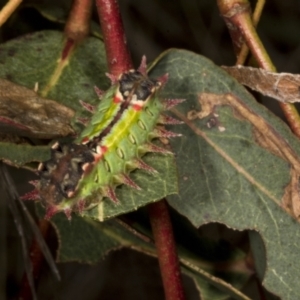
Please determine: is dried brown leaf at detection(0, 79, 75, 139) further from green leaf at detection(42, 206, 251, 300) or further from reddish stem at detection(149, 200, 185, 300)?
green leaf at detection(42, 206, 251, 300)

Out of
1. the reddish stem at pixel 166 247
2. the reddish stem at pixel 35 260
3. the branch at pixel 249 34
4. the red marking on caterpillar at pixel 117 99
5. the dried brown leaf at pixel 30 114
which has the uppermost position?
the branch at pixel 249 34

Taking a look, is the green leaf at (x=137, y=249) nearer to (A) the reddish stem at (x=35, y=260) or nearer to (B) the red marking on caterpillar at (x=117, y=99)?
(A) the reddish stem at (x=35, y=260)

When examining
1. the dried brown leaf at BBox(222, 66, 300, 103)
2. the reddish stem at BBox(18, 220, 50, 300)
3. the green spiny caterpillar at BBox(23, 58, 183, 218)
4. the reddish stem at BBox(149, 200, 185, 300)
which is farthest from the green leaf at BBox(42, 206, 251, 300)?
the dried brown leaf at BBox(222, 66, 300, 103)

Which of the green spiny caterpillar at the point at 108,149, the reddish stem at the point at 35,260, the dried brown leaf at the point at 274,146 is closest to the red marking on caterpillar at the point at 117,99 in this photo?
A: the green spiny caterpillar at the point at 108,149

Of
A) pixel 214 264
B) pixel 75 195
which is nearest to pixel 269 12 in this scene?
pixel 214 264

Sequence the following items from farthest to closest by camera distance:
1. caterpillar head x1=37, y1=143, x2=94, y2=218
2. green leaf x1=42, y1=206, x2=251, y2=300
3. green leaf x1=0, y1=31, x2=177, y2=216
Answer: green leaf x1=42, y1=206, x2=251, y2=300 < green leaf x1=0, y1=31, x2=177, y2=216 < caterpillar head x1=37, y1=143, x2=94, y2=218

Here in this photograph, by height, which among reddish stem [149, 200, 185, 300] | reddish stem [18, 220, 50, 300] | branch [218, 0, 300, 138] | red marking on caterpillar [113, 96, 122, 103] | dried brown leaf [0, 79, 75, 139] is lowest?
reddish stem [18, 220, 50, 300]
